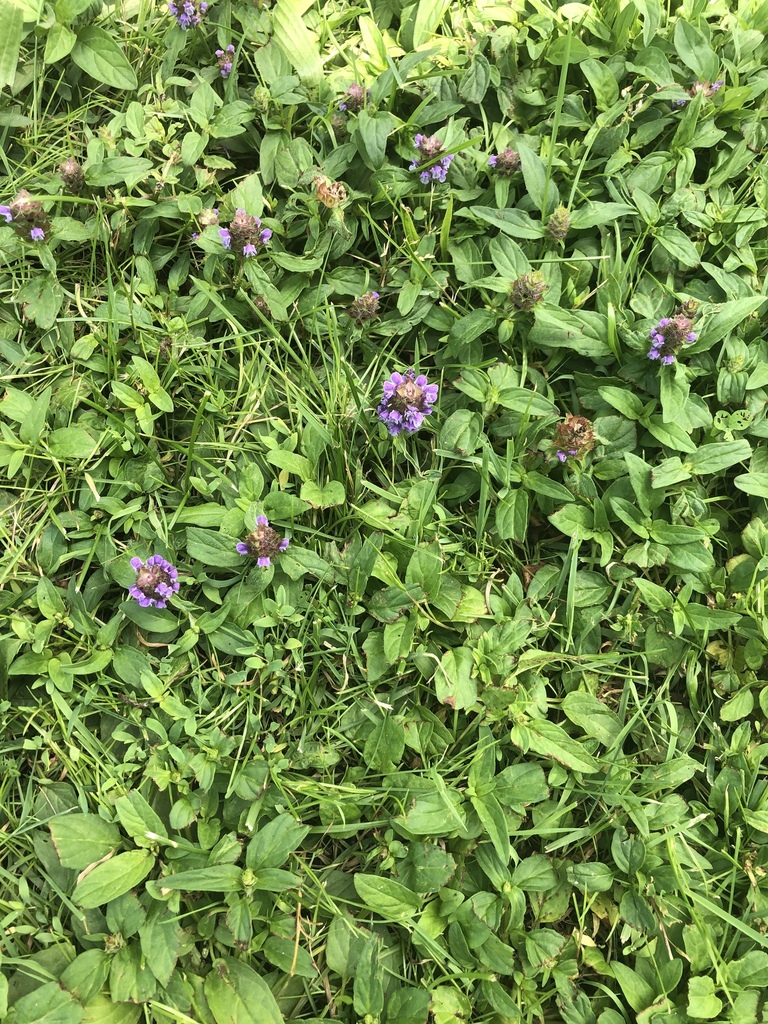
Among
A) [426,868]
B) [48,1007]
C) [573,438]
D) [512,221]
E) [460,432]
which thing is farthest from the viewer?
[512,221]

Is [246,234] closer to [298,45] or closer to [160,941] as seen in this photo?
[298,45]

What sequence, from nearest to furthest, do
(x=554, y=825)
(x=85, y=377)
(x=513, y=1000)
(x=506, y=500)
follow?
1. (x=513, y=1000)
2. (x=554, y=825)
3. (x=506, y=500)
4. (x=85, y=377)

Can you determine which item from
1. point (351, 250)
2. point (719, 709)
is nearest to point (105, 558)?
point (351, 250)

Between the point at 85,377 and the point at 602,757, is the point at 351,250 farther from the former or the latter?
the point at 602,757

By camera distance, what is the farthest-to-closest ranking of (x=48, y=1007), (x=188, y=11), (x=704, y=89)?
(x=188, y=11), (x=704, y=89), (x=48, y=1007)

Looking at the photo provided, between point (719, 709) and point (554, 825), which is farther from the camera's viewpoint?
point (719, 709)

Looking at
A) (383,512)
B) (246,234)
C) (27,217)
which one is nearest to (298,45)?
(246,234)

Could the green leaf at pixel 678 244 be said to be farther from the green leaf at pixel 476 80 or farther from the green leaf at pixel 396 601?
the green leaf at pixel 396 601
